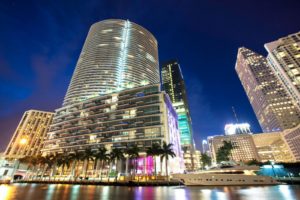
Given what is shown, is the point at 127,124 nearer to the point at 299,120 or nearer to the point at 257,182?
the point at 257,182

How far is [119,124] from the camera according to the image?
9662 cm

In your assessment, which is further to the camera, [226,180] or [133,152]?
[133,152]

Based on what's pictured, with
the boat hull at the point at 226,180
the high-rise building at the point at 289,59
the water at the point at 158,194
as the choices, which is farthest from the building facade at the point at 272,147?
the water at the point at 158,194

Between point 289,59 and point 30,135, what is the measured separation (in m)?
245

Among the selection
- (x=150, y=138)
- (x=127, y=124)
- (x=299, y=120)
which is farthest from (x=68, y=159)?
(x=299, y=120)

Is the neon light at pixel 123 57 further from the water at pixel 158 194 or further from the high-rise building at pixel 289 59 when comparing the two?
the high-rise building at pixel 289 59

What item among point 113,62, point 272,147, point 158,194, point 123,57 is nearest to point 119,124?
point 158,194

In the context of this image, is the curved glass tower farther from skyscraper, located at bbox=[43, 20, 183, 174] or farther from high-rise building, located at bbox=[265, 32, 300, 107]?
high-rise building, located at bbox=[265, 32, 300, 107]

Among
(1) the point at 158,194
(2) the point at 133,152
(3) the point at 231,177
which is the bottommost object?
(1) the point at 158,194

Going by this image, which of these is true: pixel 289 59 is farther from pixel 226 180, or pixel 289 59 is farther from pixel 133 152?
pixel 133 152

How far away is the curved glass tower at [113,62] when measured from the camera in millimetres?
140375

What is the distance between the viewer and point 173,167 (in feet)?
285

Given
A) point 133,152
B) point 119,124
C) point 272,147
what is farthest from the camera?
point 272,147

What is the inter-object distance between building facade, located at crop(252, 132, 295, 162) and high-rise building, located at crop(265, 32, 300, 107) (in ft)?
192
